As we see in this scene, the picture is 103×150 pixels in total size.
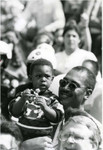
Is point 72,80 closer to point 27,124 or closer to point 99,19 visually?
point 27,124

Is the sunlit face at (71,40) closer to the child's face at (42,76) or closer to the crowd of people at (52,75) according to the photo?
the crowd of people at (52,75)

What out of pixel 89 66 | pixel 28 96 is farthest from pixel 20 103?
pixel 89 66

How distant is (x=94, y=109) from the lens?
69cm

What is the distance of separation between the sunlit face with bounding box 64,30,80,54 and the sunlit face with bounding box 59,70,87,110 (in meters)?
0.17

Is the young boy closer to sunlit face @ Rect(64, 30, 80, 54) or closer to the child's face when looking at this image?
the child's face

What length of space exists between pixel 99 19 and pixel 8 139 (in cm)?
36

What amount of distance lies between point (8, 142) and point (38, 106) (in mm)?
111

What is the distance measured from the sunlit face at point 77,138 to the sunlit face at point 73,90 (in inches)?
1.7

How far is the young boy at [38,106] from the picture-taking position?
0.59 metres

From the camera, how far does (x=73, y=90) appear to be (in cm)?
61

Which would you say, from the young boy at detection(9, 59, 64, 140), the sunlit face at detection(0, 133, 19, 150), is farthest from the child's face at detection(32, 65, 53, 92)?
the sunlit face at detection(0, 133, 19, 150)

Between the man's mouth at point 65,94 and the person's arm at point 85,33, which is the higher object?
the person's arm at point 85,33

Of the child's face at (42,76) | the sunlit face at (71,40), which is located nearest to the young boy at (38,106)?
the child's face at (42,76)

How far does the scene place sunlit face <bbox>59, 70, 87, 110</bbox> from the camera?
23.9 inches
